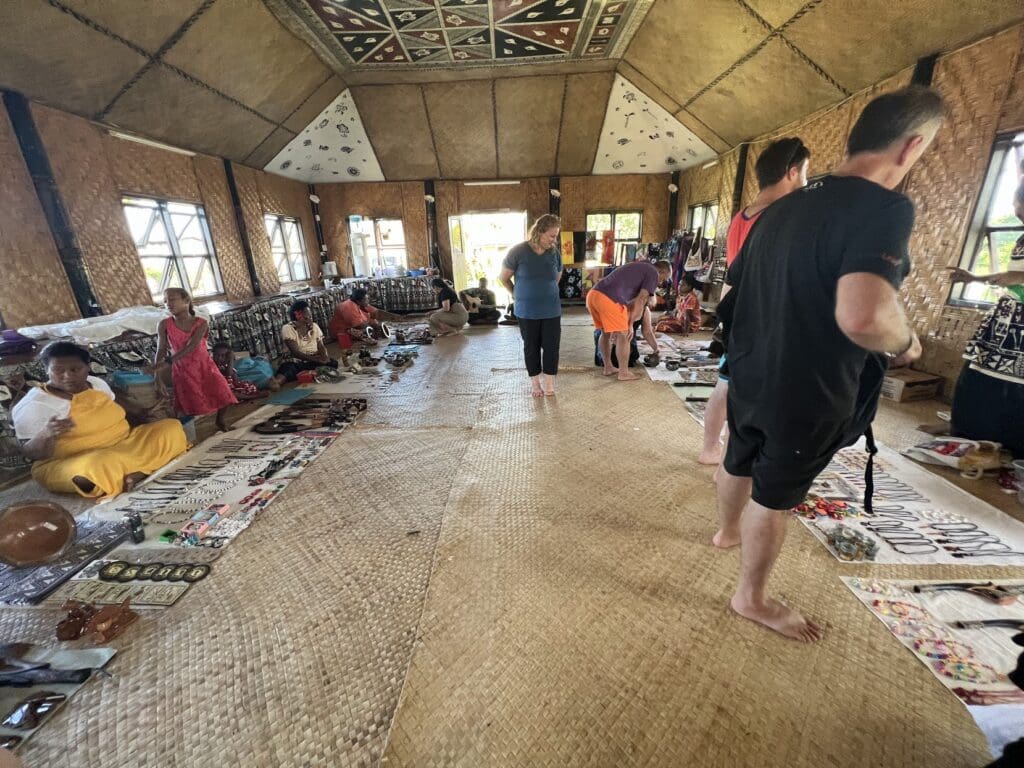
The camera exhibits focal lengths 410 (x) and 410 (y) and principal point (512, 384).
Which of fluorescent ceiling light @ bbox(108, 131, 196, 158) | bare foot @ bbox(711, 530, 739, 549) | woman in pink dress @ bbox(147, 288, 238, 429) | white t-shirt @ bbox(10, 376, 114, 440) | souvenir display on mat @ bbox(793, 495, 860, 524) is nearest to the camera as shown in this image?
bare foot @ bbox(711, 530, 739, 549)

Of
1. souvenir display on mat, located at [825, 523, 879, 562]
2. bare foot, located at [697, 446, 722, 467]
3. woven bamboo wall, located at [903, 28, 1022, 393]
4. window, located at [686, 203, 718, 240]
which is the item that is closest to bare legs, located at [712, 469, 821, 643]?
souvenir display on mat, located at [825, 523, 879, 562]

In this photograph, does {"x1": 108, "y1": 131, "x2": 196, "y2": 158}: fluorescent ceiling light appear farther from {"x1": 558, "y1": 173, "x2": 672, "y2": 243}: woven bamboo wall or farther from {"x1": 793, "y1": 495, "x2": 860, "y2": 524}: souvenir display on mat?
{"x1": 793, "y1": 495, "x2": 860, "y2": 524}: souvenir display on mat

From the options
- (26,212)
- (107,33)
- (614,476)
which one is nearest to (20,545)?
(614,476)

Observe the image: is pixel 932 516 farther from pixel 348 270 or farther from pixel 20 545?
pixel 348 270

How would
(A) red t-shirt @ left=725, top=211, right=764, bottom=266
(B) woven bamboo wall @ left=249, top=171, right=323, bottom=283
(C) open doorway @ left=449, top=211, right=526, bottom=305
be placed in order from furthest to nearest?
(C) open doorway @ left=449, top=211, right=526, bottom=305
(B) woven bamboo wall @ left=249, top=171, right=323, bottom=283
(A) red t-shirt @ left=725, top=211, right=764, bottom=266

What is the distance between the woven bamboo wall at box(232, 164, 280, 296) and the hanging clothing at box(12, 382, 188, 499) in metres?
4.60

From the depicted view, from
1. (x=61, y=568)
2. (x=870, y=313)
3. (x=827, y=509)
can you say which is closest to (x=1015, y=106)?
(x=827, y=509)

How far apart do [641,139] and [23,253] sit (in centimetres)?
811

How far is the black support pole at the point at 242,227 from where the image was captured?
5.84 metres

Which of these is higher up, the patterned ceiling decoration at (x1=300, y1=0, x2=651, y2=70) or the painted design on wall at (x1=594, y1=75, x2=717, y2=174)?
the patterned ceiling decoration at (x1=300, y1=0, x2=651, y2=70)

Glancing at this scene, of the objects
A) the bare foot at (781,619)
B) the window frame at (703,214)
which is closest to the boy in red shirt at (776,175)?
the bare foot at (781,619)

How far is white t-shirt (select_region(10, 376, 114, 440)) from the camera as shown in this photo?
218 cm

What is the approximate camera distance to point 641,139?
23.9 ft

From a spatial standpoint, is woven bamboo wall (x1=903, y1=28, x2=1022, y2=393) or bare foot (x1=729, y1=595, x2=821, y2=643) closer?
bare foot (x1=729, y1=595, x2=821, y2=643)
